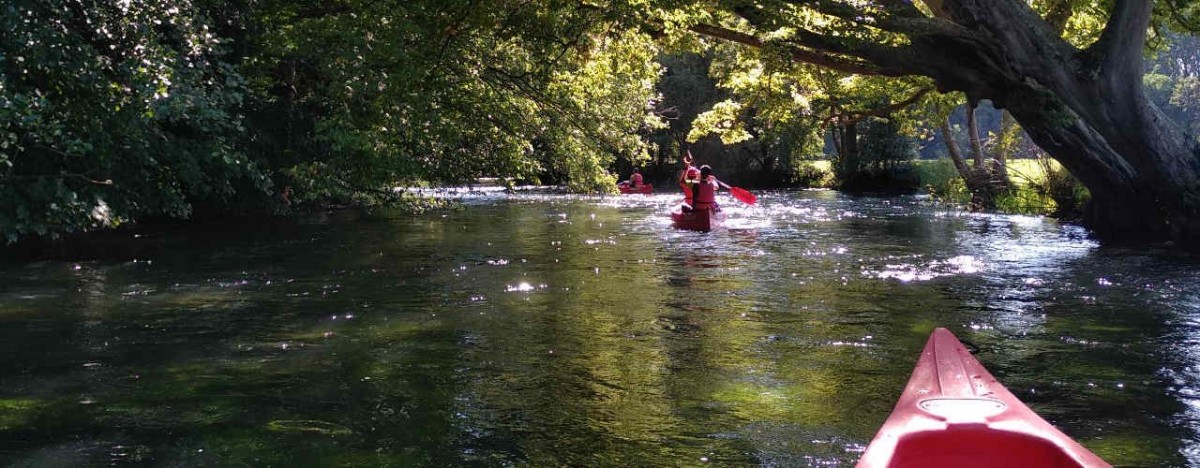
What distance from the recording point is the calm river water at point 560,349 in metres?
5.96

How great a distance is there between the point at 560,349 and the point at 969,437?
464cm

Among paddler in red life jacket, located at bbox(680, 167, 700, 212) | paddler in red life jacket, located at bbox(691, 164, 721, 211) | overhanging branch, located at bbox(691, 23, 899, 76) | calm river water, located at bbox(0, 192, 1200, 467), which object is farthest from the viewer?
paddler in red life jacket, located at bbox(680, 167, 700, 212)

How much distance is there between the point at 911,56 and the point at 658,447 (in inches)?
486

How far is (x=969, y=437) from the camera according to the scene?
444cm

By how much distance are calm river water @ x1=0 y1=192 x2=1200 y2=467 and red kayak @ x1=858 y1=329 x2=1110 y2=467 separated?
3.22 ft

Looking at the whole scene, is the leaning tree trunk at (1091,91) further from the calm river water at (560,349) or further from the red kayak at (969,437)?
the red kayak at (969,437)

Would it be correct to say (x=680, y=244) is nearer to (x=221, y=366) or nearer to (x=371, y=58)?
(x=371, y=58)

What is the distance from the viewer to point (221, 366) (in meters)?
8.00

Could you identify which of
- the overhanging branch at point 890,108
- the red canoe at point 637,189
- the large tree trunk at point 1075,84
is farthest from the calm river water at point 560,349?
the red canoe at point 637,189

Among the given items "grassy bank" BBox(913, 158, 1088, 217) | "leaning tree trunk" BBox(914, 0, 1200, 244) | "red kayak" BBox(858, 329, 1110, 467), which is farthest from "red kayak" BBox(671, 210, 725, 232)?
"red kayak" BBox(858, 329, 1110, 467)

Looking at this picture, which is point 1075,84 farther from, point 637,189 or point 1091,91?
point 637,189

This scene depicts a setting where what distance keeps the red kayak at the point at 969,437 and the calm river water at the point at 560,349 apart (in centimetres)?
98

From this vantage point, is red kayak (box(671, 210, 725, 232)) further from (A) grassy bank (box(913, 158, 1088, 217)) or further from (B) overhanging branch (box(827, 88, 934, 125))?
(A) grassy bank (box(913, 158, 1088, 217))

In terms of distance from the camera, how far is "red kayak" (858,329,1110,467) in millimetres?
4172
